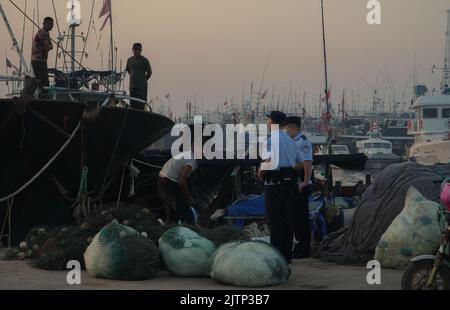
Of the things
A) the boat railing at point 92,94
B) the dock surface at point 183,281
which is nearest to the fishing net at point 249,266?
the dock surface at point 183,281

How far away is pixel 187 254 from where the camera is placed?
26.1ft

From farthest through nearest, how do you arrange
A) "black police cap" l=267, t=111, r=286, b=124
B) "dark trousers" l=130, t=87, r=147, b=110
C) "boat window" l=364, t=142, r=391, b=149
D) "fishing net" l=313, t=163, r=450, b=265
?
"boat window" l=364, t=142, r=391, b=149
"dark trousers" l=130, t=87, r=147, b=110
"fishing net" l=313, t=163, r=450, b=265
"black police cap" l=267, t=111, r=286, b=124

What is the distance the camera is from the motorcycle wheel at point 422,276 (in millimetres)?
6418

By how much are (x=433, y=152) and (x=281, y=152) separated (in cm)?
2524

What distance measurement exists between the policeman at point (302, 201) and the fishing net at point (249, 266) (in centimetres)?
207

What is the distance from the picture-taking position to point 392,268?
8.56m

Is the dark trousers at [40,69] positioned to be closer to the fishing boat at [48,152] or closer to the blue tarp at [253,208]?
the fishing boat at [48,152]

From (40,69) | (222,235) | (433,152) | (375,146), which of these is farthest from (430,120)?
(222,235)

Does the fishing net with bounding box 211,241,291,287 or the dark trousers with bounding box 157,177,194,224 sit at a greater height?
the dark trousers with bounding box 157,177,194,224

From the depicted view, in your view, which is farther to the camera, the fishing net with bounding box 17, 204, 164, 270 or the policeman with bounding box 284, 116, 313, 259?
the policeman with bounding box 284, 116, 313, 259

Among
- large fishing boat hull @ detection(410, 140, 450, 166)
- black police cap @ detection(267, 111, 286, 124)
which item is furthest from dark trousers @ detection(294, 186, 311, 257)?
large fishing boat hull @ detection(410, 140, 450, 166)

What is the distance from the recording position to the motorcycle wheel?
6.42 m

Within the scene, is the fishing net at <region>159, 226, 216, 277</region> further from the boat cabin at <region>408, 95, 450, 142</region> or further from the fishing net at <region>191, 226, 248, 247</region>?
the boat cabin at <region>408, 95, 450, 142</region>

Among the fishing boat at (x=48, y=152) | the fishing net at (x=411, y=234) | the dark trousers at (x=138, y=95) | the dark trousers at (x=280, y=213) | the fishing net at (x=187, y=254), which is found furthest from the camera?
the dark trousers at (x=138, y=95)
